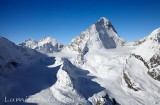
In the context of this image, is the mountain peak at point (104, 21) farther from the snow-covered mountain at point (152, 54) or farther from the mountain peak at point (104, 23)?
the snow-covered mountain at point (152, 54)

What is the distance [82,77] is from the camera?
80562 mm

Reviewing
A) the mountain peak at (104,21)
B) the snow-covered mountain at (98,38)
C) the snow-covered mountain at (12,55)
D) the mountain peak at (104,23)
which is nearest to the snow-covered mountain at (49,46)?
the snow-covered mountain at (98,38)

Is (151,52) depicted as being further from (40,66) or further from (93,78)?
(40,66)

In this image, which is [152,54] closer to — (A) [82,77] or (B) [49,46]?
(A) [82,77]

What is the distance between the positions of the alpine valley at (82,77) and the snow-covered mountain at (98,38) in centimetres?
440

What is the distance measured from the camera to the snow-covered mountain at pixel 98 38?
111m

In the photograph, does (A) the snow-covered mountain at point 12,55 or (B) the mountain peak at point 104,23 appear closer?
(A) the snow-covered mountain at point 12,55

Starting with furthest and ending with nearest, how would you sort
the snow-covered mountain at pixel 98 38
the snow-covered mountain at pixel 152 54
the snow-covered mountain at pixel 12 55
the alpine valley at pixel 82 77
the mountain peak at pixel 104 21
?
the mountain peak at pixel 104 21 < the snow-covered mountain at pixel 98 38 < the snow-covered mountain at pixel 152 54 < the snow-covered mountain at pixel 12 55 < the alpine valley at pixel 82 77

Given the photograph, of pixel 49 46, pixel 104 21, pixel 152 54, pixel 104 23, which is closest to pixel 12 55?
pixel 152 54

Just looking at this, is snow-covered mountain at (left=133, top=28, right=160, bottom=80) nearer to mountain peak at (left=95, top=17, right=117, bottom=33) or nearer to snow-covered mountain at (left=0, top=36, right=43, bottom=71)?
mountain peak at (left=95, top=17, right=117, bottom=33)

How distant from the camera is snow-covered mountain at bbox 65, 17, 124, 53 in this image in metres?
111

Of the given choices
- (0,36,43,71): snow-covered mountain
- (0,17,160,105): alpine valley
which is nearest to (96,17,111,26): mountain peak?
(0,17,160,105): alpine valley

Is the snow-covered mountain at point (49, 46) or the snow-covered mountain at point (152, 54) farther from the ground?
the snow-covered mountain at point (49, 46)

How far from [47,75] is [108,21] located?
6320 cm
